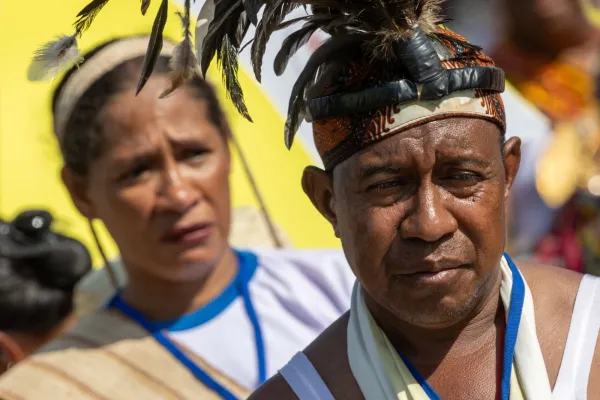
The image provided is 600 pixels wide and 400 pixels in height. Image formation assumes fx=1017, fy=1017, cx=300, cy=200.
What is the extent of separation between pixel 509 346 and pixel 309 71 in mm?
775

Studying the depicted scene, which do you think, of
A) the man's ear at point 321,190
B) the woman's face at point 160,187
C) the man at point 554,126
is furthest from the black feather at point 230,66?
the man at point 554,126

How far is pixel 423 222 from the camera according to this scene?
212 cm

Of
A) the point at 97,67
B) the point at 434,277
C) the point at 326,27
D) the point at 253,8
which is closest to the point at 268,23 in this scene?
the point at 253,8

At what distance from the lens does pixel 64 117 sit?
151 inches

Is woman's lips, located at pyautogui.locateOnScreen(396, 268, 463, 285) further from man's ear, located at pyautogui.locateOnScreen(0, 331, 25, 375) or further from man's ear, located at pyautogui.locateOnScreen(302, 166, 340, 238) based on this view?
man's ear, located at pyautogui.locateOnScreen(0, 331, 25, 375)

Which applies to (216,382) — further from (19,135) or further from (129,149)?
(19,135)

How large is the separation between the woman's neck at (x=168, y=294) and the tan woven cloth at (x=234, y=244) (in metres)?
0.74

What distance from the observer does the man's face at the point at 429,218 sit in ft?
7.07

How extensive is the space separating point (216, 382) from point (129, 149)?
33.7 inches

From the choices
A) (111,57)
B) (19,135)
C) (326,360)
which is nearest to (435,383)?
(326,360)

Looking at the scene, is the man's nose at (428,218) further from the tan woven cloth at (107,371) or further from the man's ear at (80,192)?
the man's ear at (80,192)

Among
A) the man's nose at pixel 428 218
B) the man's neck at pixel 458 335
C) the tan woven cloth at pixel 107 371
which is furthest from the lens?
the tan woven cloth at pixel 107 371

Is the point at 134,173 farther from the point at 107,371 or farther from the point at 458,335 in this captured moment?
the point at 458,335

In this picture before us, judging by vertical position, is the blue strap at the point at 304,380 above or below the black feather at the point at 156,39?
below
